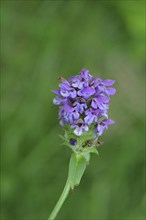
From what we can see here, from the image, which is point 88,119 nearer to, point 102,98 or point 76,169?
point 102,98

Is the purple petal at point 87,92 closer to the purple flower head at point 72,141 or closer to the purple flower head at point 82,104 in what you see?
the purple flower head at point 82,104

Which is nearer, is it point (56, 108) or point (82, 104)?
point (82, 104)

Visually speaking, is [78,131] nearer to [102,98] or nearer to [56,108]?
[102,98]

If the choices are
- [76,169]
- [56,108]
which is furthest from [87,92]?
[56,108]

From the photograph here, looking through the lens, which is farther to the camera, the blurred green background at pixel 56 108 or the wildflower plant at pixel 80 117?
the blurred green background at pixel 56 108

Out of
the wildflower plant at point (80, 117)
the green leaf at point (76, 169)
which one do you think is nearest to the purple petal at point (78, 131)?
the wildflower plant at point (80, 117)

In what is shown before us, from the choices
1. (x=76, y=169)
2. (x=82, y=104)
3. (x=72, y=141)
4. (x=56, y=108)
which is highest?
(x=56, y=108)

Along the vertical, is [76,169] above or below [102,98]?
below

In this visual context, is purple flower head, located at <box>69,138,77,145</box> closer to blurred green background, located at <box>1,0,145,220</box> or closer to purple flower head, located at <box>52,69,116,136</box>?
purple flower head, located at <box>52,69,116,136</box>
